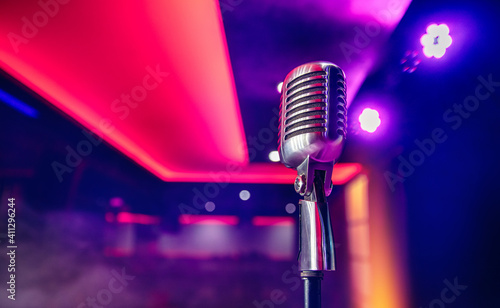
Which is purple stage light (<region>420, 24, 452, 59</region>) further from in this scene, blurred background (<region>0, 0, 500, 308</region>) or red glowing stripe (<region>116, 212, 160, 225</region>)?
red glowing stripe (<region>116, 212, 160, 225</region>)

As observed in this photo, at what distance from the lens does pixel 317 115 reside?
2.40ft

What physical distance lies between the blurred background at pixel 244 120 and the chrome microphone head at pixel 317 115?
2.23 ft

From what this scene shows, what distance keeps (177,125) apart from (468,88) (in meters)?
3.75

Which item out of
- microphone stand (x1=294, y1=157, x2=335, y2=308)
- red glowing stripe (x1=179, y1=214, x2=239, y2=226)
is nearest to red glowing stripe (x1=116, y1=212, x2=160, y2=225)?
red glowing stripe (x1=179, y1=214, x2=239, y2=226)

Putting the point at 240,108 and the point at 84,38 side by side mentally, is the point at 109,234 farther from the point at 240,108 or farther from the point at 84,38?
the point at 84,38

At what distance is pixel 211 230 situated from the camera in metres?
7.11

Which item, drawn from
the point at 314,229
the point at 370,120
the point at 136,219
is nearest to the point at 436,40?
the point at 370,120

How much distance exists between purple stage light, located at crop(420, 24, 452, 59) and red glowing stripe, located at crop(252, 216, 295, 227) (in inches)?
235

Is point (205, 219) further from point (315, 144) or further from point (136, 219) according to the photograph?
point (315, 144)

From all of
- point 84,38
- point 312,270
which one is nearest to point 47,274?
point 84,38

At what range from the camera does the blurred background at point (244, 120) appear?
129 centimetres

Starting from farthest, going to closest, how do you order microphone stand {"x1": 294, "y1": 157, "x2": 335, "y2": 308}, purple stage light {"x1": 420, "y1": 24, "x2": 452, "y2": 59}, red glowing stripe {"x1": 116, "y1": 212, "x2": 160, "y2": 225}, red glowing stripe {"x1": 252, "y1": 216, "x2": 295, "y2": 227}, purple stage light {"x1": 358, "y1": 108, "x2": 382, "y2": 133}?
red glowing stripe {"x1": 252, "y1": 216, "x2": 295, "y2": 227}, red glowing stripe {"x1": 116, "y1": 212, "x2": 160, "y2": 225}, purple stage light {"x1": 358, "y1": 108, "x2": 382, "y2": 133}, purple stage light {"x1": 420, "y1": 24, "x2": 452, "y2": 59}, microphone stand {"x1": 294, "y1": 157, "x2": 335, "y2": 308}

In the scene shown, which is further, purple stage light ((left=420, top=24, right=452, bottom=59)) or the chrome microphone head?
purple stage light ((left=420, top=24, right=452, bottom=59))

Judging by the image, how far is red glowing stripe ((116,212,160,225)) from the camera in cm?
553
